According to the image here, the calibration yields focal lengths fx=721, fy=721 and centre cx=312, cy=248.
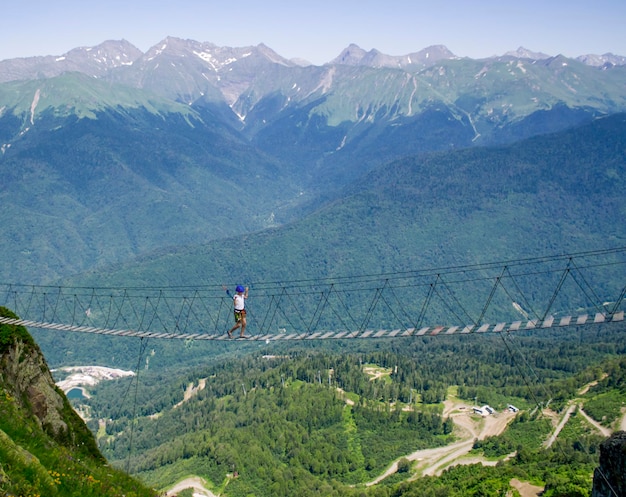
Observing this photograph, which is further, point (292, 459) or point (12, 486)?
point (292, 459)

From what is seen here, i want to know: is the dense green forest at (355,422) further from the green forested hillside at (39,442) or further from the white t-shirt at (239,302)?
the white t-shirt at (239,302)

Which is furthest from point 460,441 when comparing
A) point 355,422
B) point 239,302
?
point 239,302

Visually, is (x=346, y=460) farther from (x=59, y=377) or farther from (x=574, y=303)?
(x=574, y=303)

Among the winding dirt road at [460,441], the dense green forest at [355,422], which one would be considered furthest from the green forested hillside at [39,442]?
the winding dirt road at [460,441]

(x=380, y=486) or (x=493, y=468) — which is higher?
(x=493, y=468)

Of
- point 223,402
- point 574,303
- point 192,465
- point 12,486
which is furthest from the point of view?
point 574,303

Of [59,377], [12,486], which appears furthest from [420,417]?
[59,377]

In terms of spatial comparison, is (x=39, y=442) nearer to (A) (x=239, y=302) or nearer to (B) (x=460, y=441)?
(A) (x=239, y=302)

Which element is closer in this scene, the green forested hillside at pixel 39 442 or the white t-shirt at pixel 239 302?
the green forested hillside at pixel 39 442
